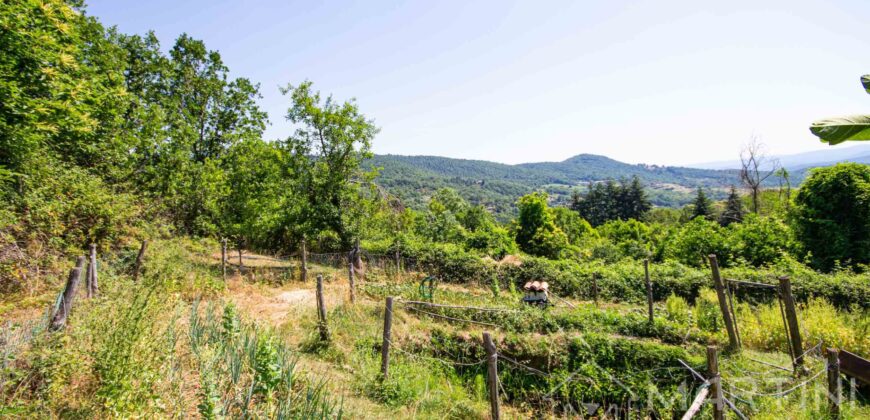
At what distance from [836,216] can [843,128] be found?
14.6 m

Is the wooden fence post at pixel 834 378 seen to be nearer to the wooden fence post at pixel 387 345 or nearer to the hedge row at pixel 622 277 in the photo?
the wooden fence post at pixel 387 345

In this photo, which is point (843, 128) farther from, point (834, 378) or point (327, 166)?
point (327, 166)

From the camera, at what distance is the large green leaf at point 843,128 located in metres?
3.86

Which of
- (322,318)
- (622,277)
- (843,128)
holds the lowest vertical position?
(622,277)

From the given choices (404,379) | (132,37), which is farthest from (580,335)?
(132,37)

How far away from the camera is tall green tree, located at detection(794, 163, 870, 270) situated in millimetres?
13070

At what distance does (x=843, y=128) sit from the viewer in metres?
4.00

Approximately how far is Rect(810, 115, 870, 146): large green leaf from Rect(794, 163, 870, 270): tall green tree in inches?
538

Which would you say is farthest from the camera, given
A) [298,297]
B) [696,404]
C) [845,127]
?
[298,297]

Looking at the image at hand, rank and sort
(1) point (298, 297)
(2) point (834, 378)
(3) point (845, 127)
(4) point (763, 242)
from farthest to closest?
(4) point (763, 242), (1) point (298, 297), (2) point (834, 378), (3) point (845, 127)

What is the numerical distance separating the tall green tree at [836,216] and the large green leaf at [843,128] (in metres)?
13.7

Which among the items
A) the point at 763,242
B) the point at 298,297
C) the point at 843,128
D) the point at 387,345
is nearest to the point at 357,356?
the point at 387,345

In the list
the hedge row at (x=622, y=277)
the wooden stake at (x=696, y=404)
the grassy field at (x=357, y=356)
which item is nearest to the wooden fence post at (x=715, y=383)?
the wooden stake at (x=696, y=404)

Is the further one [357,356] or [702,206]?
[702,206]
